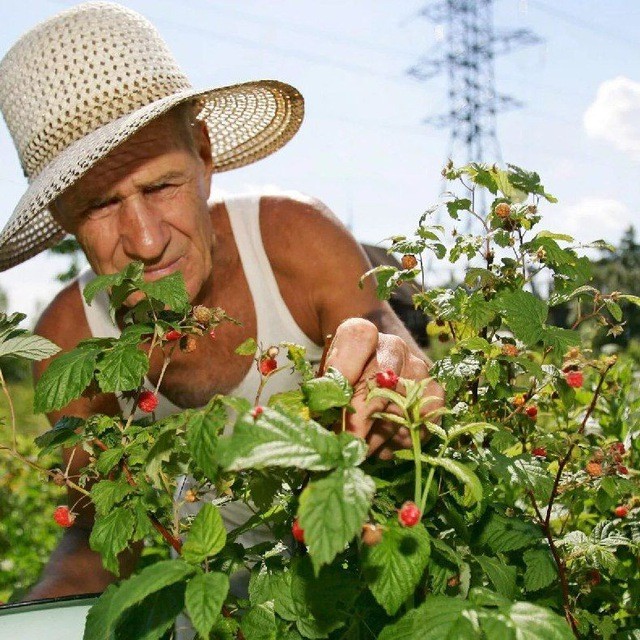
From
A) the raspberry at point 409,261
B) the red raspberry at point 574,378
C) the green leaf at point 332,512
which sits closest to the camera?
the green leaf at point 332,512

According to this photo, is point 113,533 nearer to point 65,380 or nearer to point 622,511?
point 65,380

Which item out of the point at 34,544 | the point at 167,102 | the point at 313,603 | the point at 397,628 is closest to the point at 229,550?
the point at 313,603

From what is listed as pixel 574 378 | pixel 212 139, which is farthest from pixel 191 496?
pixel 212 139

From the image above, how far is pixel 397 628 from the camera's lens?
846 mm

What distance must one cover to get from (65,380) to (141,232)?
89cm

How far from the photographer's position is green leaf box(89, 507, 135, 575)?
3.30ft

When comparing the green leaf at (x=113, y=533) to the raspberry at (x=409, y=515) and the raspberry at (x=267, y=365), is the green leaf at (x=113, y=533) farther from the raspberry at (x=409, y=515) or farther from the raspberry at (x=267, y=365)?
the raspberry at (x=409, y=515)

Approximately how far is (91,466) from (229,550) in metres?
0.21

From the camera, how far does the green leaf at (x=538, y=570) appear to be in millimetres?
1113

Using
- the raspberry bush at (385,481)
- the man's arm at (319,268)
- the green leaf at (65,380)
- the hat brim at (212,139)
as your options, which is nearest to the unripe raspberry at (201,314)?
the raspberry bush at (385,481)

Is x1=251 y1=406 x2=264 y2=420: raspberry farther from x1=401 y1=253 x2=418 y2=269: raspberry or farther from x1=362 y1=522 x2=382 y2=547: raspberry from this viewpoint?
x1=401 y1=253 x2=418 y2=269: raspberry

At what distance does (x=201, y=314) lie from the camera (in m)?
1.08

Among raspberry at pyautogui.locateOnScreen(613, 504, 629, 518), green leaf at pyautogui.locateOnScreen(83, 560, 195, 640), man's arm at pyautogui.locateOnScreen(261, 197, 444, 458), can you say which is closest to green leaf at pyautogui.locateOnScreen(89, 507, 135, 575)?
green leaf at pyautogui.locateOnScreen(83, 560, 195, 640)

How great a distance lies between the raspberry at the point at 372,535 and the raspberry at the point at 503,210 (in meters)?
0.63
